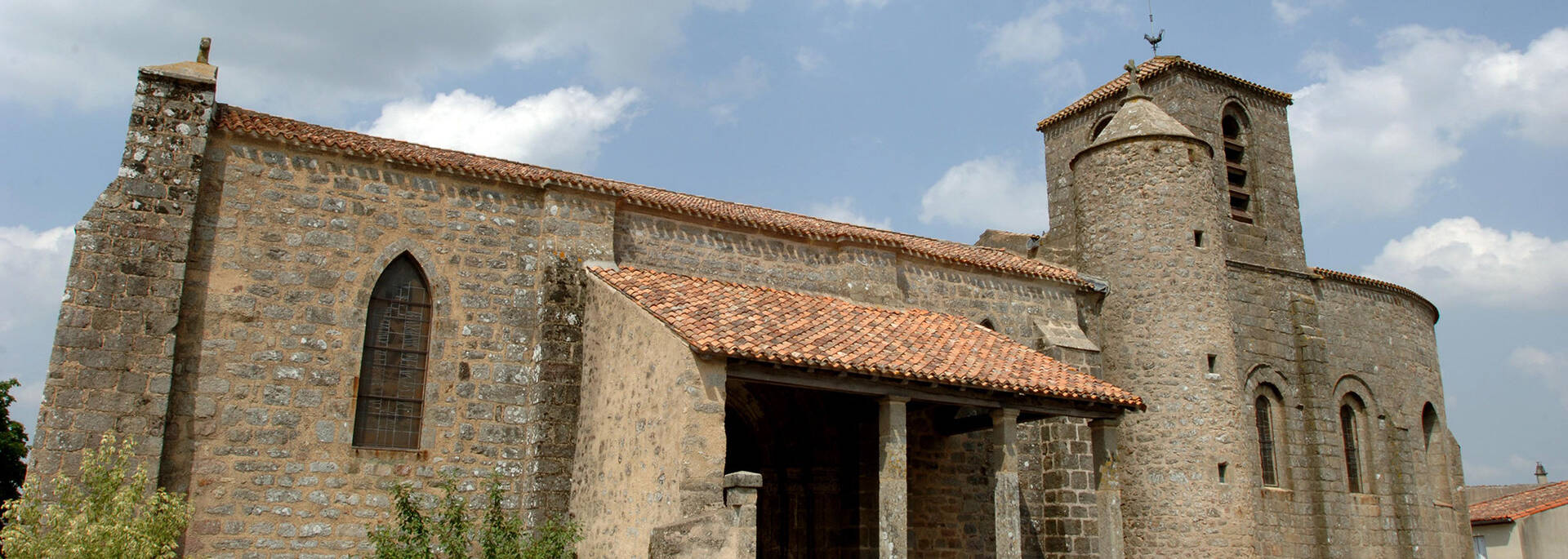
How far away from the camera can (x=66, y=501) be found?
9.09 meters

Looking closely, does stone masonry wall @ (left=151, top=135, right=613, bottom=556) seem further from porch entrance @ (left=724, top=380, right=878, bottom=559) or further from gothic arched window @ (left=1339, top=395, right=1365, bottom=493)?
gothic arched window @ (left=1339, top=395, right=1365, bottom=493)

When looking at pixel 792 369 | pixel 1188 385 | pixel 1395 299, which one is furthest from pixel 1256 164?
pixel 792 369

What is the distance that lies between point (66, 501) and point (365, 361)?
303 centimetres

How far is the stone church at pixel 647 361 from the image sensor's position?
1028 cm

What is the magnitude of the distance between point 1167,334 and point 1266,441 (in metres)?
3.40

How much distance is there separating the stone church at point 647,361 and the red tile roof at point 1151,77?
9.25 feet

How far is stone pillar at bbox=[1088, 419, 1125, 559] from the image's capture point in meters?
12.3

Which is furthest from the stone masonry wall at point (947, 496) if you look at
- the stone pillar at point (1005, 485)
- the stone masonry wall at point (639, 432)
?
the stone masonry wall at point (639, 432)

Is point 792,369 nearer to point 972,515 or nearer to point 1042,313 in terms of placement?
point 972,515

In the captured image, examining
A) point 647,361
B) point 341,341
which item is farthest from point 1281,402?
point 341,341

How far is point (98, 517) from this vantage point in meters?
9.00

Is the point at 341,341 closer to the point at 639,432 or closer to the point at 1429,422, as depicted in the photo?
the point at 639,432

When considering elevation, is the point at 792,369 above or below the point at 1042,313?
below

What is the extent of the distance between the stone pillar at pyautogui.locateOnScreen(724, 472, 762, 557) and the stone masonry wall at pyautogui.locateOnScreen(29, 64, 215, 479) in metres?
5.37
